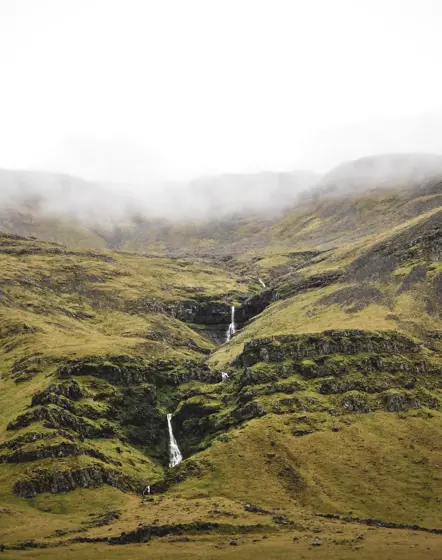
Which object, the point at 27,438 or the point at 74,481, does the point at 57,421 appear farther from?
the point at 74,481

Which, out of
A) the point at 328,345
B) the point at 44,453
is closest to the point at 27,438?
the point at 44,453

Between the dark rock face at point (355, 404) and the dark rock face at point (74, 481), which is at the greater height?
the dark rock face at point (355, 404)

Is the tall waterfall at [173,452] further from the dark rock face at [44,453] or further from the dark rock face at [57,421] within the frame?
the dark rock face at [44,453]

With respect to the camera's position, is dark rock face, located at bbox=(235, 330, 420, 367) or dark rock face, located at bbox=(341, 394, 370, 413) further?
dark rock face, located at bbox=(235, 330, 420, 367)

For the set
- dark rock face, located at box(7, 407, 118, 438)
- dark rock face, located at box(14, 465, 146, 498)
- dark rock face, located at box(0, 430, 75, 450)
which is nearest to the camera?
dark rock face, located at box(14, 465, 146, 498)

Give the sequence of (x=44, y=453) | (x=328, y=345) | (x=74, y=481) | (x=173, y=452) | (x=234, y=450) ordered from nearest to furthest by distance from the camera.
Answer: (x=74, y=481) < (x=44, y=453) < (x=234, y=450) < (x=173, y=452) < (x=328, y=345)

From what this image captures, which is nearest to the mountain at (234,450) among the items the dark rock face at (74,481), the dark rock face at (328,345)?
the dark rock face at (74,481)

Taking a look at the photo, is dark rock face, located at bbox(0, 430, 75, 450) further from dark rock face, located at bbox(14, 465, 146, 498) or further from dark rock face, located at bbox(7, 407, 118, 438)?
dark rock face, located at bbox(14, 465, 146, 498)

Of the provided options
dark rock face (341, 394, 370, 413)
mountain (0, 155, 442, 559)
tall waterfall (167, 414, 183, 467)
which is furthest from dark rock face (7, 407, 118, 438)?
dark rock face (341, 394, 370, 413)

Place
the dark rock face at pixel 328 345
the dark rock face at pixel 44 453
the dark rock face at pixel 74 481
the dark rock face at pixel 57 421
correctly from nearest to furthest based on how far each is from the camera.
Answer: the dark rock face at pixel 74 481
the dark rock face at pixel 44 453
the dark rock face at pixel 57 421
the dark rock face at pixel 328 345
